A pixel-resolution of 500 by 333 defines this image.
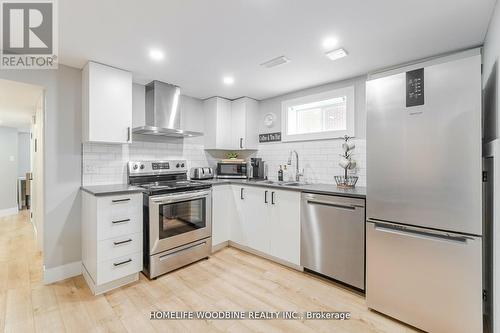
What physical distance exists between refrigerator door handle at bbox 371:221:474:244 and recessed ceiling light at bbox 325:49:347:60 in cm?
160

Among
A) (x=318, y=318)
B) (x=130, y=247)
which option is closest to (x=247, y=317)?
(x=318, y=318)

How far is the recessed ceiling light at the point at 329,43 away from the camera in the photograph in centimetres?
193

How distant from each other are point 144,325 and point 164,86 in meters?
2.70

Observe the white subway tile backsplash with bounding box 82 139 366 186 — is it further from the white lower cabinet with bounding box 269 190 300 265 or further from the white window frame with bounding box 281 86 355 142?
the white lower cabinet with bounding box 269 190 300 265

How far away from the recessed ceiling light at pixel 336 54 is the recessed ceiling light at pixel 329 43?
70 millimetres

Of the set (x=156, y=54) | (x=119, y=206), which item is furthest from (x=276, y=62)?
(x=119, y=206)

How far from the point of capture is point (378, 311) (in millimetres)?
1868

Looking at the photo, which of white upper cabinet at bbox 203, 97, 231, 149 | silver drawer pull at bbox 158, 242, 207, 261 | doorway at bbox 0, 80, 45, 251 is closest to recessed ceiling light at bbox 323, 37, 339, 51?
white upper cabinet at bbox 203, 97, 231, 149

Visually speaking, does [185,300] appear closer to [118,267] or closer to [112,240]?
[118,267]

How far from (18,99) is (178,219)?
2670 millimetres

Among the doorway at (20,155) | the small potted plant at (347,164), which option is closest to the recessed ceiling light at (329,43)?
the small potted plant at (347,164)

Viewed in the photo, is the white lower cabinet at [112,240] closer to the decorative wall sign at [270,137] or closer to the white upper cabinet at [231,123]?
the white upper cabinet at [231,123]

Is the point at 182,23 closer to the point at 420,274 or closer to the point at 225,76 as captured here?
the point at 225,76

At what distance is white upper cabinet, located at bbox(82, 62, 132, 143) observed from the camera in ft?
7.70
